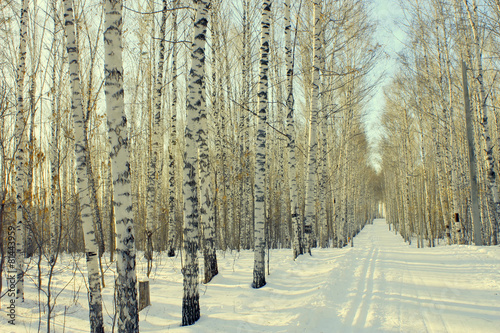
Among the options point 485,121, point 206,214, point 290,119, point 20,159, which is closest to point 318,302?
point 206,214

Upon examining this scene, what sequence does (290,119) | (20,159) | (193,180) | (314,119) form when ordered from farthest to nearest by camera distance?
(314,119) < (290,119) < (20,159) < (193,180)

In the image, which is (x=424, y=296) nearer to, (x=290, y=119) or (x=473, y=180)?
(x=290, y=119)

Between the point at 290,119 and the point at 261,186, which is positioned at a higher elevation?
the point at 290,119

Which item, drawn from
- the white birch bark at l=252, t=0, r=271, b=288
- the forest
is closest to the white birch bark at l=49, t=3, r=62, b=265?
the forest

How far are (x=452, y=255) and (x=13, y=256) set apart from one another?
12915 millimetres

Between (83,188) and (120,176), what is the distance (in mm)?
1319

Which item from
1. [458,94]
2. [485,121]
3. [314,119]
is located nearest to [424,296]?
[314,119]

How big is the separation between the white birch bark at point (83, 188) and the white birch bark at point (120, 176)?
103 centimetres

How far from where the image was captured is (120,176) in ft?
11.7

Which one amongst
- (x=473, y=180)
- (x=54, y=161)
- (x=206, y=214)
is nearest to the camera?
(x=54, y=161)

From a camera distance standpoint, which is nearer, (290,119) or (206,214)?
(206,214)

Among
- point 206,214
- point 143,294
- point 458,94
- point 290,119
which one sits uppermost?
point 458,94

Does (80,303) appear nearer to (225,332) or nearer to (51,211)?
(225,332)

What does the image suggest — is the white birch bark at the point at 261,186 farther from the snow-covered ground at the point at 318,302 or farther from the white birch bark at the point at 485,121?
the white birch bark at the point at 485,121
